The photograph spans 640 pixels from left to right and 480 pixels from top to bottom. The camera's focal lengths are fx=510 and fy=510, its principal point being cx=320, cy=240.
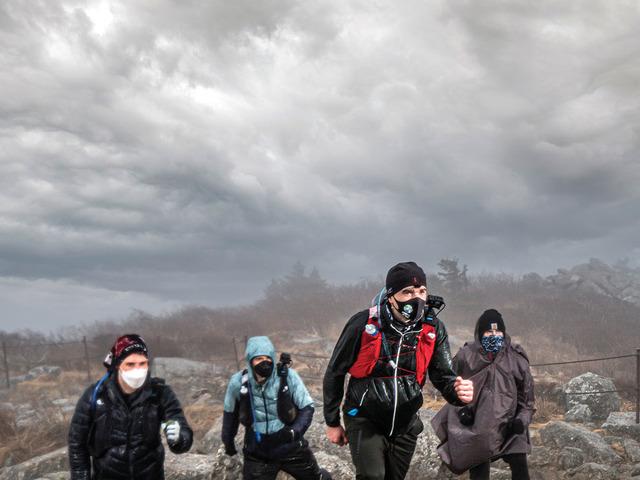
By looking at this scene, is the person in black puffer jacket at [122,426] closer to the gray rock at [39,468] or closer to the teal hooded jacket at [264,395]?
the teal hooded jacket at [264,395]

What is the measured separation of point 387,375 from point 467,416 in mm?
1891

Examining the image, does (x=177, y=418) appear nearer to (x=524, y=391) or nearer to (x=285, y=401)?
(x=285, y=401)

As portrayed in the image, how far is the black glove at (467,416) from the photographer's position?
4730 millimetres

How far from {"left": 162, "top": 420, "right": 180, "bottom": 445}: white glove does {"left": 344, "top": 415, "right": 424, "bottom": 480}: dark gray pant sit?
3.74ft

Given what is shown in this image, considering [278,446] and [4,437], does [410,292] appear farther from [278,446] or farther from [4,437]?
[4,437]

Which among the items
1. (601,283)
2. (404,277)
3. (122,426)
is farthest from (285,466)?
(601,283)

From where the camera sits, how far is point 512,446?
459cm

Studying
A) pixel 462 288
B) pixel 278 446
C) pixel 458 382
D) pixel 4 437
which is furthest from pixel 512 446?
pixel 462 288

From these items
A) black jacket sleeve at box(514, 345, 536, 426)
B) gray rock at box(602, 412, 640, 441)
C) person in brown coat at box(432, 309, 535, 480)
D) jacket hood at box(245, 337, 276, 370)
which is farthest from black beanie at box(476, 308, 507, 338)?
gray rock at box(602, 412, 640, 441)

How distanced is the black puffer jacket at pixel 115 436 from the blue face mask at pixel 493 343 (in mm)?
2858

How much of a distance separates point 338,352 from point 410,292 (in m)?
0.62

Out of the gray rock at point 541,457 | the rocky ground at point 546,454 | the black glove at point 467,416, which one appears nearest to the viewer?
the black glove at point 467,416

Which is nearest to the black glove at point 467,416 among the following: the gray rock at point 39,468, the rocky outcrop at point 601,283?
the gray rock at point 39,468

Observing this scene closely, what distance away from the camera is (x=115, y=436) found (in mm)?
3463
